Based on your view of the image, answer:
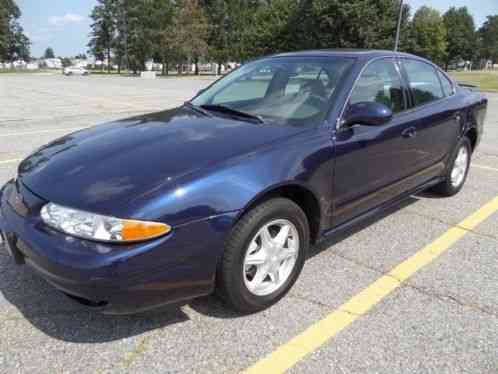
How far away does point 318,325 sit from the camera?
2482 millimetres

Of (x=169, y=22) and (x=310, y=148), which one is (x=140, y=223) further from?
(x=169, y=22)

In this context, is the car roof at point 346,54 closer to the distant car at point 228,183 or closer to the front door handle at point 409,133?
the distant car at point 228,183

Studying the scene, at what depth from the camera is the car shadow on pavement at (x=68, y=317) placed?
234 centimetres

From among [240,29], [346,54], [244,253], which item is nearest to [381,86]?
[346,54]

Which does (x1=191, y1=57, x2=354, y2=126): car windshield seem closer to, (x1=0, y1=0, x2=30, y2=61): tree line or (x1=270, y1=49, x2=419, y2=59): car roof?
(x1=270, y1=49, x2=419, y2=59): car roof

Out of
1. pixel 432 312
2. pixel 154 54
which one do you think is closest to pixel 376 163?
pixel 432 312

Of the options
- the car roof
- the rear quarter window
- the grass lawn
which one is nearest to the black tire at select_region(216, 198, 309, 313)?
the car roof

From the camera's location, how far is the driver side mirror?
2.81 m

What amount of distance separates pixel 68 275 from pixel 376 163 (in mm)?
2256

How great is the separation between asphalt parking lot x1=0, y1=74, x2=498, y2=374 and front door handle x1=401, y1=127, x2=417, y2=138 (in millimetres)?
896

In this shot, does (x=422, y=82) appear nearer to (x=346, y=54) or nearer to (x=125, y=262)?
(x=346, y=54)

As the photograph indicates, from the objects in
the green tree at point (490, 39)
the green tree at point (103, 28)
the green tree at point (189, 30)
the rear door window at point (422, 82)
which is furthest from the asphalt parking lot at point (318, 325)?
the green tree at point (490, 39)

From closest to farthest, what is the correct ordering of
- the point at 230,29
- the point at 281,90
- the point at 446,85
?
1. the point at 281,90
2. the point at 446,85
3. the point at 230,29

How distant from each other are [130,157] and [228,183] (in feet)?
2.10
